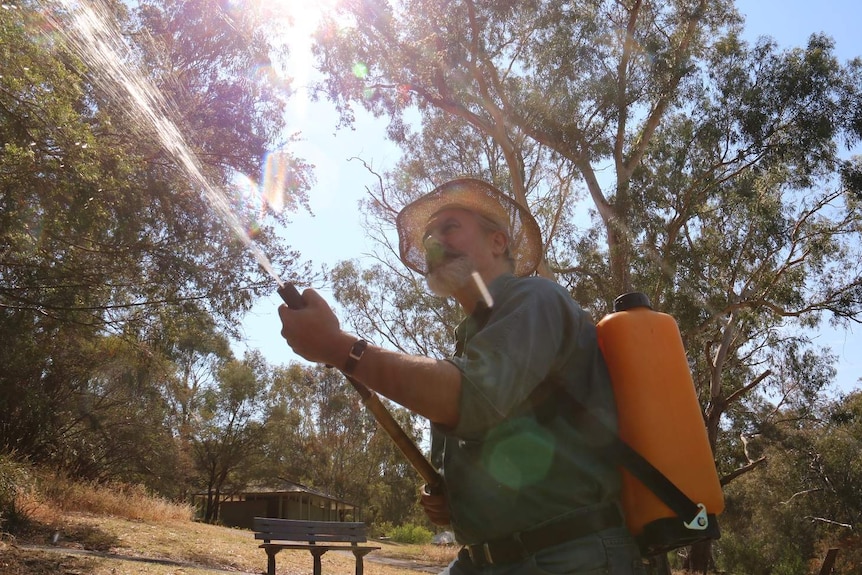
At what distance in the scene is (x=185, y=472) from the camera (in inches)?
1267

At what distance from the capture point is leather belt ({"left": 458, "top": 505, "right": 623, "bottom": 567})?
1.42m

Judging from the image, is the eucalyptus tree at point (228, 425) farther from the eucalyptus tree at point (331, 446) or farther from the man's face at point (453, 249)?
the man's face at point (453, 249)

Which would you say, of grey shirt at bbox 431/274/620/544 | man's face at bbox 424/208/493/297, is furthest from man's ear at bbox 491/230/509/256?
grey shirt at bbox 431/274/620/544

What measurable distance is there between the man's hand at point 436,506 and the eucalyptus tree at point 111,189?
5421 millimetres

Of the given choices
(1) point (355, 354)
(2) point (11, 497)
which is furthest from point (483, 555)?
(2) point (11, 497)

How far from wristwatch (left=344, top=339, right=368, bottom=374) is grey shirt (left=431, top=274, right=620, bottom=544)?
7.8 inches

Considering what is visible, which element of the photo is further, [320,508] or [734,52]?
[320,508]

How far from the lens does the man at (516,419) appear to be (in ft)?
4.46

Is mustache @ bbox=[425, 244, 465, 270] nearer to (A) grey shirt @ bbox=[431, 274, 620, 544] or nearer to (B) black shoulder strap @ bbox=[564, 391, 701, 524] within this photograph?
(A) grey shirt @ bbox=[431, 274, 620, 544]

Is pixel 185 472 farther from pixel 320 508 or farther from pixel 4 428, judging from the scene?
pixel 4 428

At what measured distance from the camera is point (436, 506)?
6.55 feet

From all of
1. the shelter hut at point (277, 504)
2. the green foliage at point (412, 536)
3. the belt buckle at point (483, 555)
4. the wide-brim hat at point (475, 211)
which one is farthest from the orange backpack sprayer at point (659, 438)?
the shelter hut at point (277, 504)

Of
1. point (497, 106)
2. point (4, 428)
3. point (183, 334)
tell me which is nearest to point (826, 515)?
point (497, 106)

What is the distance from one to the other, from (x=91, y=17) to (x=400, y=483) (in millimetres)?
47028
